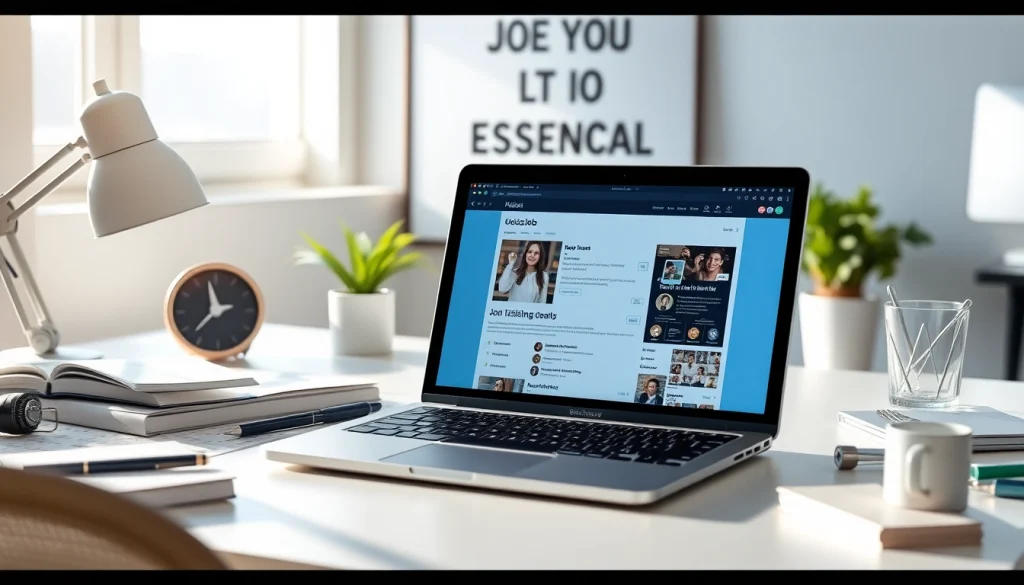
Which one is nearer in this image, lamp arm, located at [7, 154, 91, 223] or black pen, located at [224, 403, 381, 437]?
black pen, located at [224, 403, 381, 437]

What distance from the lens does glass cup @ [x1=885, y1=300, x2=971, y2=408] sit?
1.38m

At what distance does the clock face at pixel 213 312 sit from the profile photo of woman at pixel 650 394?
2.58 ft

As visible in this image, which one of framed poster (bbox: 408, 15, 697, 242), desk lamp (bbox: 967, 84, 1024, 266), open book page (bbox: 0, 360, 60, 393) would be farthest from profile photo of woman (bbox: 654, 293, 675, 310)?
framed poster (bbox: 408, 15, 697, 242)

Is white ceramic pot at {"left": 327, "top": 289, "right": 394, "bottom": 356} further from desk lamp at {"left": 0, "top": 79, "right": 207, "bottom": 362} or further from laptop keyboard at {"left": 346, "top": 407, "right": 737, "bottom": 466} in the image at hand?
laptop keyboard at {"left": 346, "top": 407, "right": 737, "bottom": 466}

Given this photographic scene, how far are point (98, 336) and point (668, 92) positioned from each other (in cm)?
191

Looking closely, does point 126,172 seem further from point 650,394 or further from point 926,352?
point 926,352

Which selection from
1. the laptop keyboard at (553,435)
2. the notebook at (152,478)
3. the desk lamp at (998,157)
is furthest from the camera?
the desk lamp at (998,157)

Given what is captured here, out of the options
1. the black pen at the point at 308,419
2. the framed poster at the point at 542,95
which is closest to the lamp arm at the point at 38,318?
the black pen at the point at 308,419

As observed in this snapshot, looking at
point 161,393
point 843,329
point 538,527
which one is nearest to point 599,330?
point 538,527

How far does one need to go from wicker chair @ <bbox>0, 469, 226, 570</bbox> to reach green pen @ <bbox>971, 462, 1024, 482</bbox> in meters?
0.71

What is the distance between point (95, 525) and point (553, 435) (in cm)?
61

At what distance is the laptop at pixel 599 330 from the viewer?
1.11 metres

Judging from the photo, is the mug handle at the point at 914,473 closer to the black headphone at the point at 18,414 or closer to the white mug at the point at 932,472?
the white mug at the point at 932,472

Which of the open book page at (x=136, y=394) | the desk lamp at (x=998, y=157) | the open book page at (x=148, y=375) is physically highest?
the desk lamp at (x=998, y=157)
